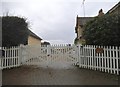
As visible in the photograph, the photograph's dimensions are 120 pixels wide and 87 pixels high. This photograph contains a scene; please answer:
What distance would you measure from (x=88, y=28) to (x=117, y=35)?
6.47ft

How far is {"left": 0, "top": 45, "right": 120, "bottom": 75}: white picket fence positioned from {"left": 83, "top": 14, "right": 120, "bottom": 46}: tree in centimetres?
37

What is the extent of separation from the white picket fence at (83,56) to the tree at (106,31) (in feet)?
1.20

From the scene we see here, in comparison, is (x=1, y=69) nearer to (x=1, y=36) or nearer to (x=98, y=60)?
(x=1, y=36)

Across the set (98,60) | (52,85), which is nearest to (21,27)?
(98,60)

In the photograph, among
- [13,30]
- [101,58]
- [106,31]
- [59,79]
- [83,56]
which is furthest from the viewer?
[13,30]

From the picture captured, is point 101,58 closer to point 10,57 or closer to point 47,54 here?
point 47,54

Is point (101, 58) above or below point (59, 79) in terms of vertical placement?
above

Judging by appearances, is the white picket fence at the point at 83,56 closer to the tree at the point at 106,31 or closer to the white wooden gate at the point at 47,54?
the white wooden gate at the point at 47,54

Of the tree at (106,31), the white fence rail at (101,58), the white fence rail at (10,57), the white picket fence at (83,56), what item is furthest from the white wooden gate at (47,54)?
the tree at (106,31)

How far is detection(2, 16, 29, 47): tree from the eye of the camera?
12.4 meters

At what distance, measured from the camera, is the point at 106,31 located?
10.9 m

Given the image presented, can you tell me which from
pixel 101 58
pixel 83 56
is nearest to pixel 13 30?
pixel 83 56

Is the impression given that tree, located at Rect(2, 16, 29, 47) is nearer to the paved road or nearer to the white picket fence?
the white picket fence

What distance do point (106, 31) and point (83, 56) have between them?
8.32ft
